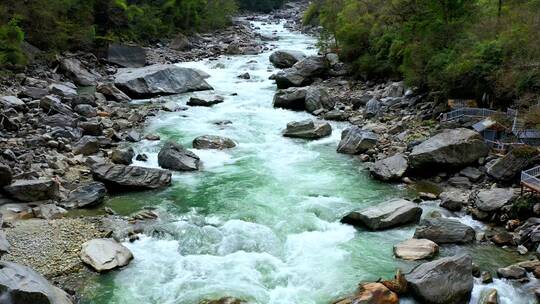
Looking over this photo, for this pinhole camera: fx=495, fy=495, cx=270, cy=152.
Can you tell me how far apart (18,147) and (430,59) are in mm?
17354

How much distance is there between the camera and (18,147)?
17266 mm

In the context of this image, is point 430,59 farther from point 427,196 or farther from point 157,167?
point 157,167

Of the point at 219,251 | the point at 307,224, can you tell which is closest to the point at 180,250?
the point at 219,251

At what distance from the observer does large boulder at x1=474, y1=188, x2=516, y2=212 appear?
13742 mm

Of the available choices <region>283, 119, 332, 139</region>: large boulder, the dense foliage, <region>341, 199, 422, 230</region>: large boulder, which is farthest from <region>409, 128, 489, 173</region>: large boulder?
<region>283, 119, 332, 139</region>: large boulder

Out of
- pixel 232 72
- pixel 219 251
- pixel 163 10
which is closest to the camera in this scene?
pixel 219 251

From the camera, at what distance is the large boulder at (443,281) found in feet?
32.7

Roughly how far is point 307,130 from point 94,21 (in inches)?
1008

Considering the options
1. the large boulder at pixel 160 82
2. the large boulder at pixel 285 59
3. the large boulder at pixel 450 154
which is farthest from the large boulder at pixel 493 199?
the large boulder at pixel 285 59

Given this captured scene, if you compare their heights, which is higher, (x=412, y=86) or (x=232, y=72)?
(x=412, y=86)

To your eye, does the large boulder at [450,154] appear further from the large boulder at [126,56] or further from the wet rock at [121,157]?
the large boulder at [126,56]

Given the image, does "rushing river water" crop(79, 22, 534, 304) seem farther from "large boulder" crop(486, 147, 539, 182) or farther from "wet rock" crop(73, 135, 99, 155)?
"large boulder" crop(486, 147, 539, 182)

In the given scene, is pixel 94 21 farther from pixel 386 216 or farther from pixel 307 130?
pixel 386 216

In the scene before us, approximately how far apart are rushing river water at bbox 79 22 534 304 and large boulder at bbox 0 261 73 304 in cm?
104
